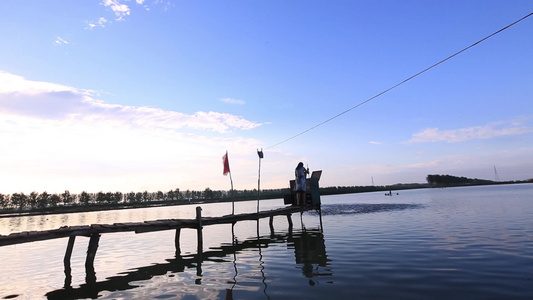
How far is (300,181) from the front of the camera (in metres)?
25.0

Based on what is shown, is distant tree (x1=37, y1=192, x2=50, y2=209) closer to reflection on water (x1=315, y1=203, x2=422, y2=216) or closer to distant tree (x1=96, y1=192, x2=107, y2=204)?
distant tree (x1=96, y1=192, x2=107, y2=204)

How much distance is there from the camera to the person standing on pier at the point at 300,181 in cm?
2383

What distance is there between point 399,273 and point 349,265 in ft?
6.81

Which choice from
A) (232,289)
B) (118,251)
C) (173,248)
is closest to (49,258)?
(118,251)

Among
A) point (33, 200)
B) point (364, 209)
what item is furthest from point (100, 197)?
point (364, 209)

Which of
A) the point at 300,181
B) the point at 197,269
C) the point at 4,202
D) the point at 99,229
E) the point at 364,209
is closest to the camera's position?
the point at 197,269

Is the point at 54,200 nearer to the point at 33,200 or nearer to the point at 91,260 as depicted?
the point at 33,200

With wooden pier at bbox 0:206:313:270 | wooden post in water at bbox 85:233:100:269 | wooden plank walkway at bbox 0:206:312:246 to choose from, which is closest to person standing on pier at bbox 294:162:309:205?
wooden plank walkway at bbox 0:206:312:246

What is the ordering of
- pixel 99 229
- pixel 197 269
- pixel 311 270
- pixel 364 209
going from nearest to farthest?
pixel 311 270 → pixel 197 269 → pixel 99 229 → pixel 364 209

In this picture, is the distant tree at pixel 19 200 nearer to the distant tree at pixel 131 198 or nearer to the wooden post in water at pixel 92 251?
the distant tree at pixel 131 198

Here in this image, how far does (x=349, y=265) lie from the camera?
11680 millimetres

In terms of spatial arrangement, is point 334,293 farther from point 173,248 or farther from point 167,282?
point 173,248

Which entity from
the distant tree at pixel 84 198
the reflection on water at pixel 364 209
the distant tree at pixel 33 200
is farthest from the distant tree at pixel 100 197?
the reflection on water at pixel 364 209

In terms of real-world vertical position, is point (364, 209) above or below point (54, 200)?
below
